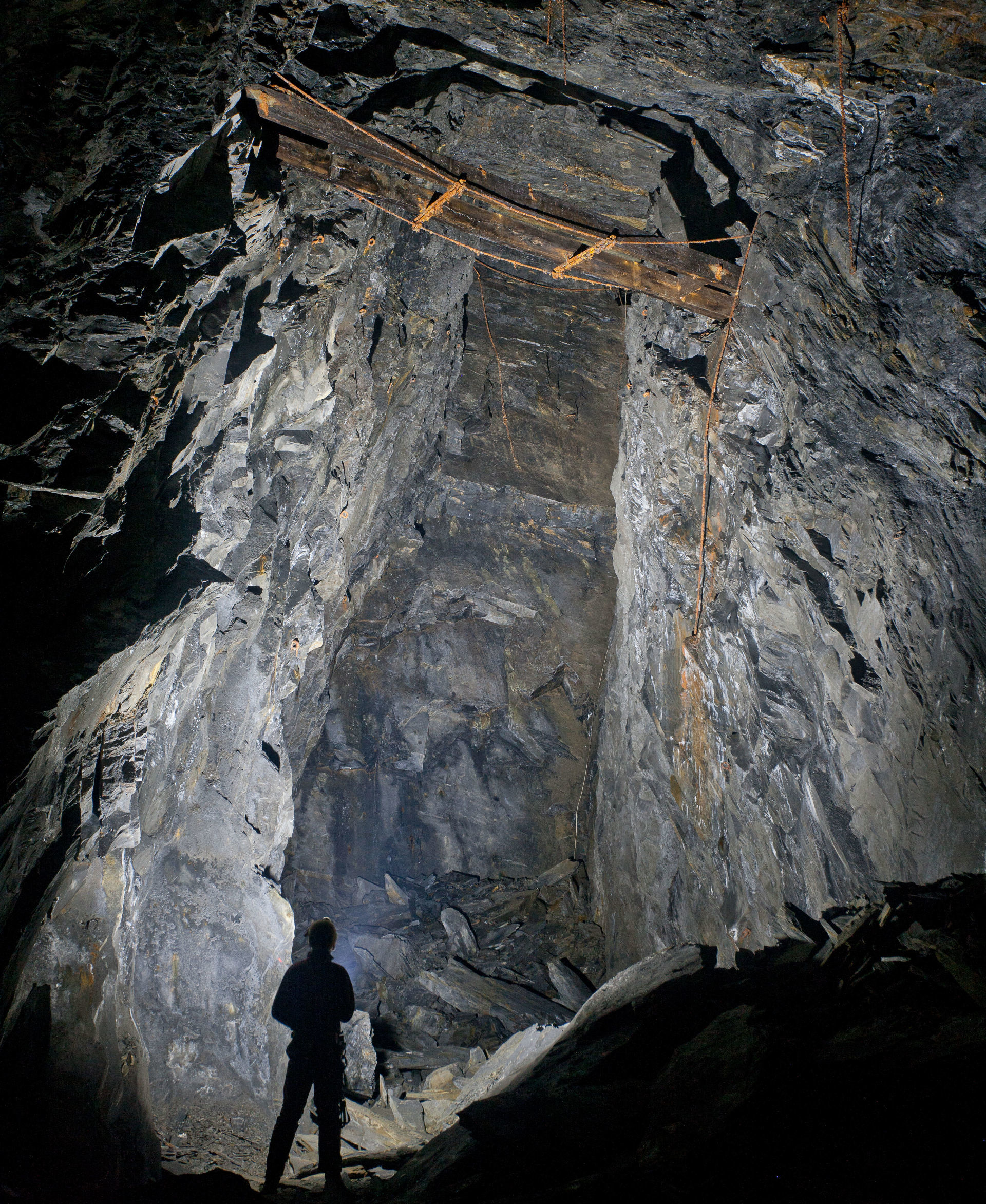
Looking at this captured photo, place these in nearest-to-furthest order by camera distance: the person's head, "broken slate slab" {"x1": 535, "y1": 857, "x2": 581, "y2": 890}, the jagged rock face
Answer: the jagged rock face
the person's head
"broken slate slab" {"x1": 535, "y1": 857, "x2": 581, "y2": 890}

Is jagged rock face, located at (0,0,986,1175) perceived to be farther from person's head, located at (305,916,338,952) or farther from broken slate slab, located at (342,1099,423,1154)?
person's head, located at (305,916,338,952)

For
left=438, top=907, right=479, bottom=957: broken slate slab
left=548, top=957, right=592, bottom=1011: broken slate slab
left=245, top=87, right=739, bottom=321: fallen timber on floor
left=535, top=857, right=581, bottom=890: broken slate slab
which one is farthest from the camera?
left=535, top=857, right=581, bottom=890: broken slate slab

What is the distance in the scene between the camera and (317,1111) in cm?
346

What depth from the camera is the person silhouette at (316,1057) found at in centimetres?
337

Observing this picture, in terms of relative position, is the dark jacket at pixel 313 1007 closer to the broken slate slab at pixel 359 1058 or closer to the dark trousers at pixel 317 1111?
the dark trousers at pixel 317 1111

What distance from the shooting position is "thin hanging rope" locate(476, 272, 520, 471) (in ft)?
20.8

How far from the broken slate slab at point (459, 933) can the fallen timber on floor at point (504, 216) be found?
6502mm

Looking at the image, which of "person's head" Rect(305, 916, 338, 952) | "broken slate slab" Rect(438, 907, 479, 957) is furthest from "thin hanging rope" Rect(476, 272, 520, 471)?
"broken slate slab" Rect(438, 907, 479, 957)

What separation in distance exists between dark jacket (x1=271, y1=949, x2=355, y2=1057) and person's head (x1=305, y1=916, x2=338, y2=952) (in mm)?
100

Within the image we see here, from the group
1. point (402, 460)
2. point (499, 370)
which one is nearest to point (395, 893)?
point (402, 460)

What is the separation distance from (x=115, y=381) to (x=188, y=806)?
9.75ft

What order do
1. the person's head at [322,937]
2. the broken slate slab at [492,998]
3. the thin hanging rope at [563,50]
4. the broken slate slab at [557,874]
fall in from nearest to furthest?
the thin hanging rope at [563,50] → the person's head at [322,937] → the broken slate slab at [492,998] → the broken slate slab at [557,874]

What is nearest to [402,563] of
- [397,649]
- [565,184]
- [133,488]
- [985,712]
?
[397,649]

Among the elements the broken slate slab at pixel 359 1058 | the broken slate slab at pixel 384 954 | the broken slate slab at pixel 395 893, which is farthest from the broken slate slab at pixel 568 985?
the broken slate slab at pixel 395 893
